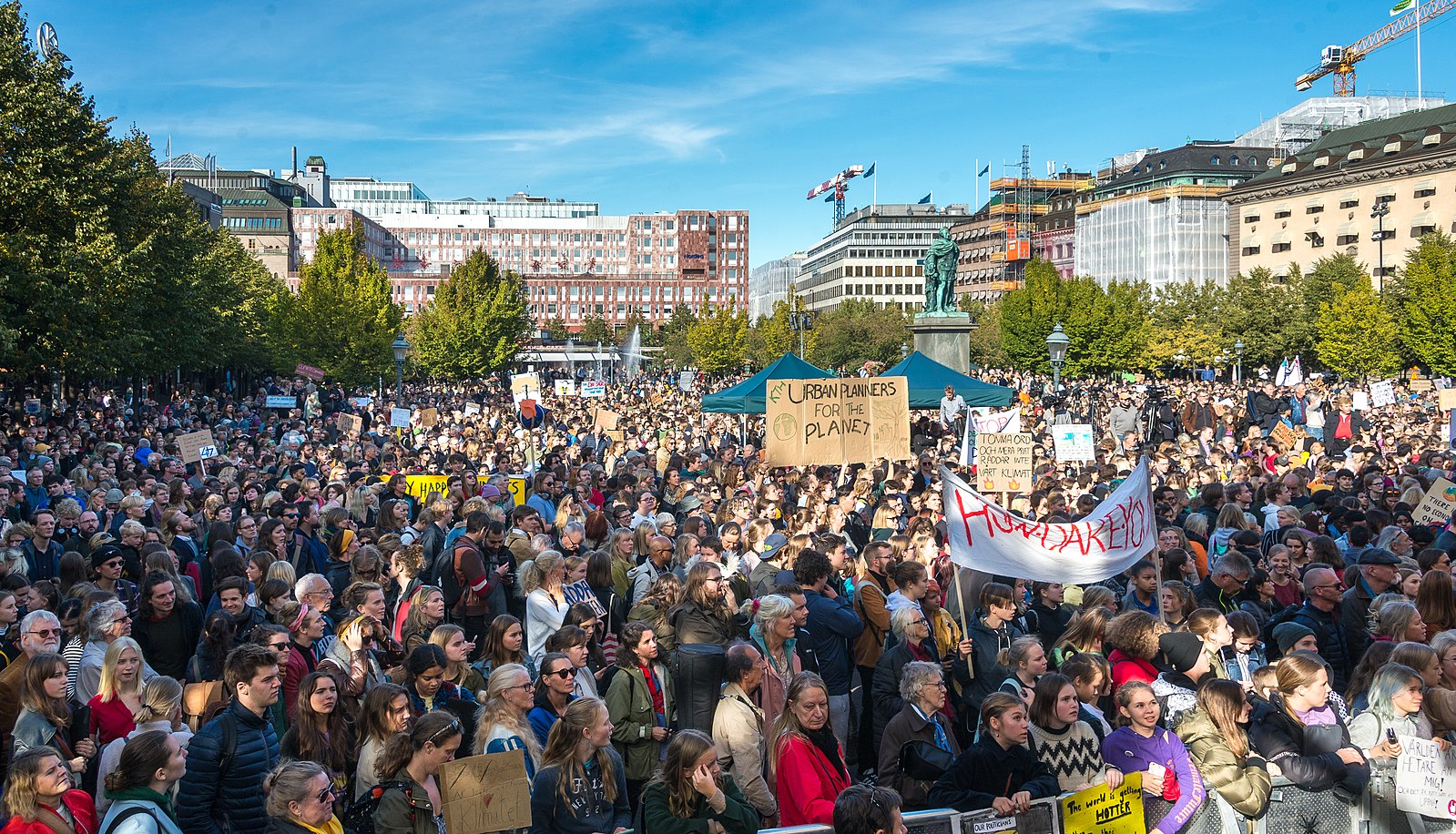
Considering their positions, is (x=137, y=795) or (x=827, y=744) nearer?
(x=137, y=795)

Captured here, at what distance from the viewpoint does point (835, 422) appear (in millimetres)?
14758

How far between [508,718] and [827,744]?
1535mm

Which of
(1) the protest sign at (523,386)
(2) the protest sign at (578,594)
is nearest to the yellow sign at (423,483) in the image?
(2) the protest sign at (578,594)

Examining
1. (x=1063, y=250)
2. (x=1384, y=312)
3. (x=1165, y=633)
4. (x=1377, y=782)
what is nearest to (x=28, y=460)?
(x=1165, y=633)

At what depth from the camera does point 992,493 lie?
667 inches

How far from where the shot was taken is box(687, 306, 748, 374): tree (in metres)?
85.6

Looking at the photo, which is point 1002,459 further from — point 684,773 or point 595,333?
point 595,333

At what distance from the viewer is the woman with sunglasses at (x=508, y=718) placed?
5828 mm

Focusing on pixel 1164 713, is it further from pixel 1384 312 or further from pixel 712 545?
pixel 1384 312

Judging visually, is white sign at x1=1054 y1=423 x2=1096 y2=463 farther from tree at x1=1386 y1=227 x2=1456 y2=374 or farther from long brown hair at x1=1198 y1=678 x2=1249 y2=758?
tree at x1=1386 y1=227 x2=1456 y2=374

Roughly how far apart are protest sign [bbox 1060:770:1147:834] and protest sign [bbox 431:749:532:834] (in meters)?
2.40

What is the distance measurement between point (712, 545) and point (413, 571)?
2.35 metres

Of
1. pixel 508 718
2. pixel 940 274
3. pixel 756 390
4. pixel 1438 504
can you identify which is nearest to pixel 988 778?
pixel 508 718

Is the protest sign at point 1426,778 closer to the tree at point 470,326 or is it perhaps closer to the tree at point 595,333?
the tree at point 470,326
